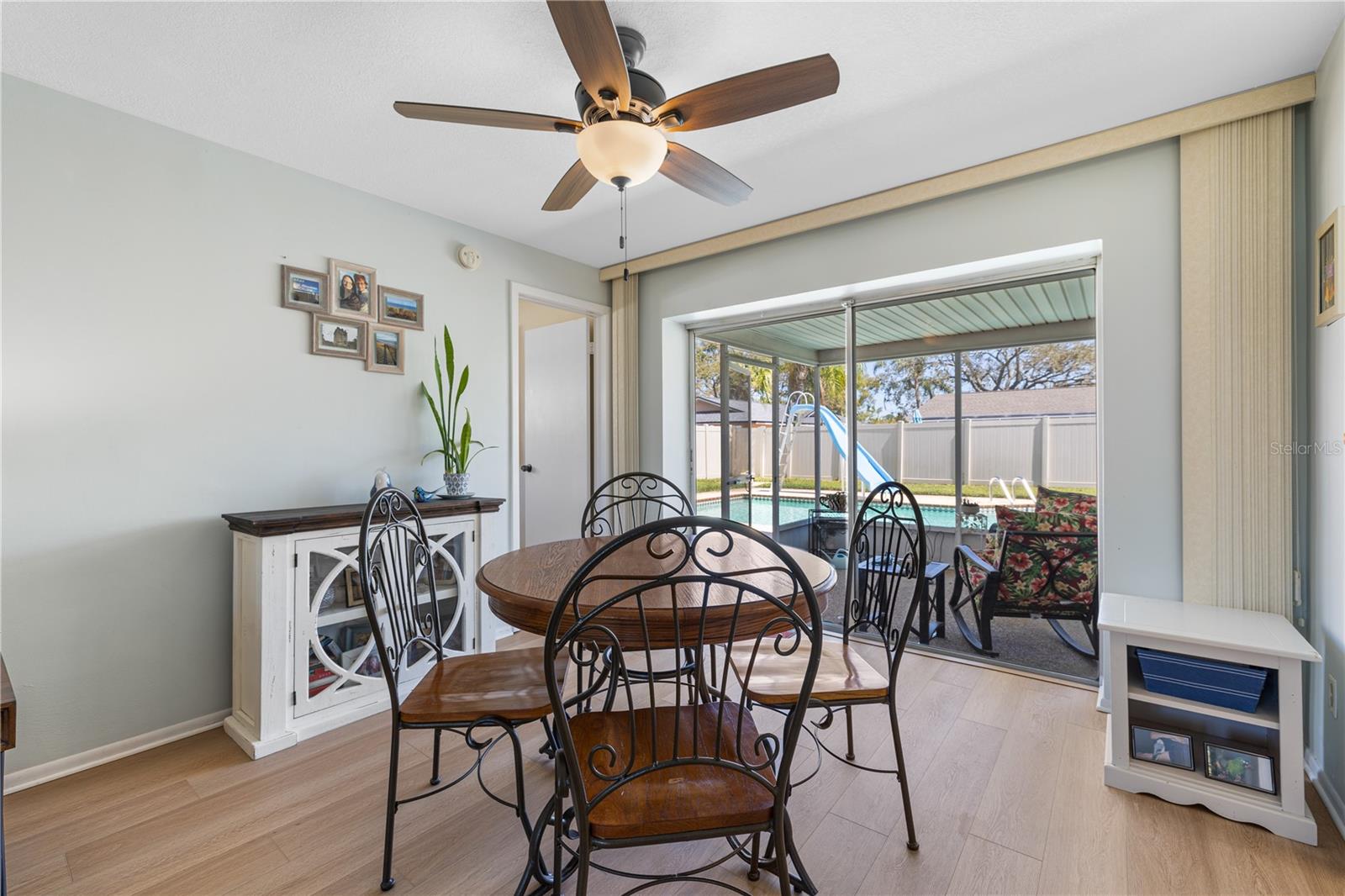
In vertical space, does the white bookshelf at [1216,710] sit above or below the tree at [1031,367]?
below

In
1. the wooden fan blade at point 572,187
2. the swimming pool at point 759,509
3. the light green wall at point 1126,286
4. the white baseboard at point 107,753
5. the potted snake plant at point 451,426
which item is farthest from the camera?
the swimming pool at point 759,509

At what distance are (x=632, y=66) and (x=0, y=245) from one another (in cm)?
224

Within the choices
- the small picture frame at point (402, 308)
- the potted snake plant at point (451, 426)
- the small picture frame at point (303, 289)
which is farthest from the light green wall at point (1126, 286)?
the small picture frame at point (303, 289)

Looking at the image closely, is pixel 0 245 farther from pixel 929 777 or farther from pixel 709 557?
pixel 929 777

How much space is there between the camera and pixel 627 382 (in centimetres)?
421

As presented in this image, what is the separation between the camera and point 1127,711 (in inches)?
78.0

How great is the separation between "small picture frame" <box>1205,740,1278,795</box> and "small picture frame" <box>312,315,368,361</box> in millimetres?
3733

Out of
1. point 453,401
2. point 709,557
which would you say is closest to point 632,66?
point 709,557

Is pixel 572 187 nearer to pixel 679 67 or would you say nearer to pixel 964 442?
pixel 679 67

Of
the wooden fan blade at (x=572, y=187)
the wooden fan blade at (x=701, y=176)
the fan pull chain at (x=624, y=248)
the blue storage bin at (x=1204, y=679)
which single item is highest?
the fan pull chain at (x=624, y=248)

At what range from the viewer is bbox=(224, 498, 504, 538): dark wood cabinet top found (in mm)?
2254

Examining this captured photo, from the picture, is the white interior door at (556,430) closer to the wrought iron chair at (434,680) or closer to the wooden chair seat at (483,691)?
the wrought iron chair at (434,680)

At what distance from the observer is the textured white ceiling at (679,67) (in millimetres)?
1795

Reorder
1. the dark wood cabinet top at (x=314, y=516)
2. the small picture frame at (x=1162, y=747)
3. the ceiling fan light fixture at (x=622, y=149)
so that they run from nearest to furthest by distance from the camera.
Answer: the ceiling fan light fixture at (x=622, y=149) → the small picture frame at (x=1162, y=747) → the dark wood cabinet top at (x=314, y=516)
